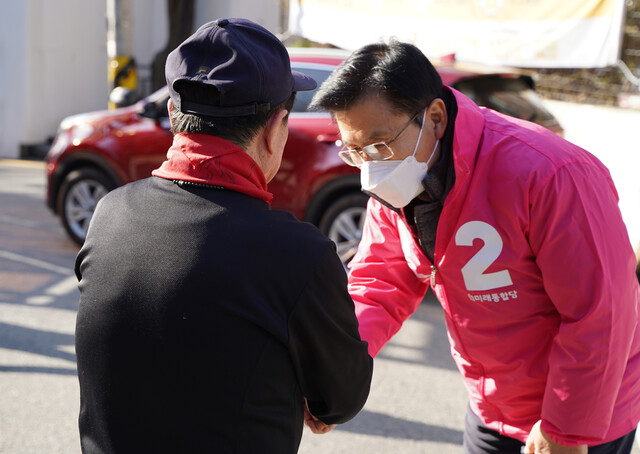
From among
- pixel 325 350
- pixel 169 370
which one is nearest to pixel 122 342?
pixel 169 370

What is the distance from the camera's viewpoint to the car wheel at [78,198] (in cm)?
705

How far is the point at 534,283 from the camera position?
192 centimetres

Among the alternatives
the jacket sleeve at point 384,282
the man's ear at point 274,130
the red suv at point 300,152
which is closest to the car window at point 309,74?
the red suv at point 300,152

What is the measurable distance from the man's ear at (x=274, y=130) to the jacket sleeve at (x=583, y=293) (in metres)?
0.65

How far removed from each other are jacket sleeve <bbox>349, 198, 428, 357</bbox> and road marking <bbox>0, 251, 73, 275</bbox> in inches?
180

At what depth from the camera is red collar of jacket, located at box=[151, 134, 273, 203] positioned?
1477mm

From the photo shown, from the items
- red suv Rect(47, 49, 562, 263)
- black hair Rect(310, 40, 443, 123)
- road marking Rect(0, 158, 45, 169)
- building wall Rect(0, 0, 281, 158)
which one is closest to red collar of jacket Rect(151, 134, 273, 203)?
black hair Rect(310, 40, 443, 123)

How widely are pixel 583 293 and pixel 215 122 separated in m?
0.93

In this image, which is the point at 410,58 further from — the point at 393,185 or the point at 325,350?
the point at 325,350

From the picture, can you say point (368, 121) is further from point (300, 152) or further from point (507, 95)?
point (507, 95)

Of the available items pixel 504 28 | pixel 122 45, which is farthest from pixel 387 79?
pixel 122 45

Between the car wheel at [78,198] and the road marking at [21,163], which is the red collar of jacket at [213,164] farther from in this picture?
the road marking at [21,163]

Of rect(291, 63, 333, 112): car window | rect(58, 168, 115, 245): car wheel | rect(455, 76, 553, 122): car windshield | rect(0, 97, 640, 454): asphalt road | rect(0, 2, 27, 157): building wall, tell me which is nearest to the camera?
rect(0, 97, 640, 454): asphalt road

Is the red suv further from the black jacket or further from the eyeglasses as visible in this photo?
the black jacket
